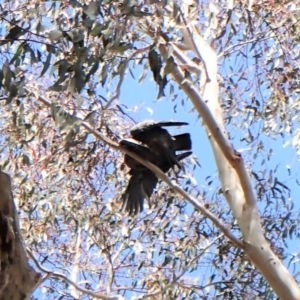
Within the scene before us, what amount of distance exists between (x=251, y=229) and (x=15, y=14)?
4.84 ft

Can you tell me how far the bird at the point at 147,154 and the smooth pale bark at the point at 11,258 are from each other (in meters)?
1.06

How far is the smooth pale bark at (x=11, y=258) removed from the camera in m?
2.71

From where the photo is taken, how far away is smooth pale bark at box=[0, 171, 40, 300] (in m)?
2.71

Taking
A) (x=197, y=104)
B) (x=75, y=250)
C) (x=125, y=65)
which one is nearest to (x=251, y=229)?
(x=197, y=104)

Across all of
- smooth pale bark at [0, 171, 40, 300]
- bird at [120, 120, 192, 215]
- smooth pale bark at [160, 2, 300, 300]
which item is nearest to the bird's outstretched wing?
bird at [120, 120, 192, 215]

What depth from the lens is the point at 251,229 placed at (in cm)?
345

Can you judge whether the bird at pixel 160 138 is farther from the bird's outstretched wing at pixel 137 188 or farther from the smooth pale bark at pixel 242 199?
the smooth pale bark at pixel 242 199

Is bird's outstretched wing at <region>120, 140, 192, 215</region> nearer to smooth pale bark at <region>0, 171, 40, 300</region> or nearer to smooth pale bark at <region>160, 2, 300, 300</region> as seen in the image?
smooth pale bark at <region>160, 2, 300, 300</region>

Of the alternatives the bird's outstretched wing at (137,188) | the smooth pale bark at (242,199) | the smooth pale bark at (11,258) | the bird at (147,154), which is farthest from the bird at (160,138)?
the smooth pale bark at (11,258)

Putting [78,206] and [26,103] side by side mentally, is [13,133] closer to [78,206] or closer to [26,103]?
[26,103]

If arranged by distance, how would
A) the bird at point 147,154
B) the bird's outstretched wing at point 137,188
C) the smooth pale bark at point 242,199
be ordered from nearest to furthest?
the smooth pale bark at point 242,199 → the bird at point 147,154 → the bird's outstretched wing at point 137,188

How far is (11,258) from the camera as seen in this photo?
275 centimetres

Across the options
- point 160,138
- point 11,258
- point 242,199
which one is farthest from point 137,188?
Result: point 11,258

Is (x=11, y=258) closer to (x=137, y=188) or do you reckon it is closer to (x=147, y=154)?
(x=147, y=154)
